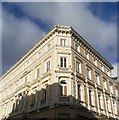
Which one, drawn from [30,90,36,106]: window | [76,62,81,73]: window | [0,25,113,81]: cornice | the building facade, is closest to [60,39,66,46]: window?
the building facade

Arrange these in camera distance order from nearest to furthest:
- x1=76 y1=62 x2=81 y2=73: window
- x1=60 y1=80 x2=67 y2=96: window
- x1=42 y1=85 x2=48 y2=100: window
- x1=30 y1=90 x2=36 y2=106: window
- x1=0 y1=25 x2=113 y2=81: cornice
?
x1=60 y1=80 x2=67 y2=96: window → x1=42 y1=85 x2=48 y2=100: window → x1=76 y1=62 x2=81 y2=73: window → x1=30 y1=90 x2=36 y2=106: window → x1=0 y1=25 x2=113 y2=81: cornice

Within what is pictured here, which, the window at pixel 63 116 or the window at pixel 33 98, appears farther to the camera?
the window at pixel 33 98

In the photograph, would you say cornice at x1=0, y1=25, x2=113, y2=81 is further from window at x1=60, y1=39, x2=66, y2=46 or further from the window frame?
Result: window at x1=60, y1=39, x2=66, y2=46

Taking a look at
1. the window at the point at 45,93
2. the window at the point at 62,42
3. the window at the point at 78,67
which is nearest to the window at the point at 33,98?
the window at the point at 45,93

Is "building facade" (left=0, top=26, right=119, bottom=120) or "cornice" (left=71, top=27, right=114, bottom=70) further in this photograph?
"cornice" (left=71, top=27, right=114, bottom=70)

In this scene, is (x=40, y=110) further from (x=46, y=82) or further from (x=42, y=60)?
(x=42, y=60)

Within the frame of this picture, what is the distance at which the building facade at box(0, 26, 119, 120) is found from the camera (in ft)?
77.0

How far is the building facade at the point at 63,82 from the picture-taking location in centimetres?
2348

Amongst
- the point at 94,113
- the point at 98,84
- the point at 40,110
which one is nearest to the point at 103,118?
the point at 94,113

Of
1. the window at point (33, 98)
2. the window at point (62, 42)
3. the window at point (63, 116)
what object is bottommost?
the window at point (63, 116)

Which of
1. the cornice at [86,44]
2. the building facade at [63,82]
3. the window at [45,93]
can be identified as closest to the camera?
the building facade at [63,82]

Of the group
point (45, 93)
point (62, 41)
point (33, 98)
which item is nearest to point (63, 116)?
point (45, 93)

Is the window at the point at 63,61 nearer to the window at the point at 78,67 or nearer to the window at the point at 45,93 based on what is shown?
the window at the point at 78,67

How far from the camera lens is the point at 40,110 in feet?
81.0
